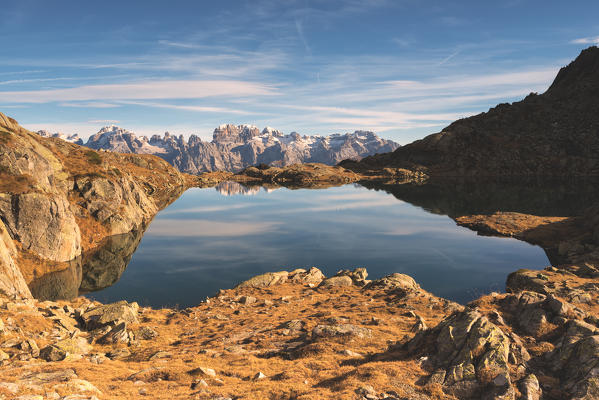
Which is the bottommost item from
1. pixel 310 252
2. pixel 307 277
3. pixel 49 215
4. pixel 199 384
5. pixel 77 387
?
pixel 310 252

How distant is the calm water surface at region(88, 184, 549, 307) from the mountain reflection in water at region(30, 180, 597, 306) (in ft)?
0.56

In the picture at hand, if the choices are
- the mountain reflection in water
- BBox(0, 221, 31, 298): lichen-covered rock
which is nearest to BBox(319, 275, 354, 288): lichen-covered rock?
the mountain reflection in water

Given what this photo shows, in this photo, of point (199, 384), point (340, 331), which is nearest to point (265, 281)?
point (340, 331)

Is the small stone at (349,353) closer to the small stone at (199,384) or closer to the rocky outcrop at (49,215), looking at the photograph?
the small stone at (199,384)

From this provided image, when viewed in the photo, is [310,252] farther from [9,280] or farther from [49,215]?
[9,280]

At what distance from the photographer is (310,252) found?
65062 millimetres

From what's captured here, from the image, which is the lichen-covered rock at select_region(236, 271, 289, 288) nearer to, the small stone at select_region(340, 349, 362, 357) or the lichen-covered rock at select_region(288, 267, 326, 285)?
the lichen-covered rock at select_region(288, 267, 326, 285)

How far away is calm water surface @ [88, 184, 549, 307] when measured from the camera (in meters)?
47.2

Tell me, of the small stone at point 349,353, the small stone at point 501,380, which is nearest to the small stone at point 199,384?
the small stone at point 349,353

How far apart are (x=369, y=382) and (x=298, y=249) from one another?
51.3 metres

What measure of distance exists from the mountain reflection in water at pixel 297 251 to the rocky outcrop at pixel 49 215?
1617 mm

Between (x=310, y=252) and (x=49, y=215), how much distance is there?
43.7 meters

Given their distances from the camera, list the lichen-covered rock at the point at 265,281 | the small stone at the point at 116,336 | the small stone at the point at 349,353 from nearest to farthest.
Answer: the small stone at the point at 349,353, the small stone at the point at 116,336, the lichen-covered rock at the point at 265,281

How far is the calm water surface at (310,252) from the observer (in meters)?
47.2
